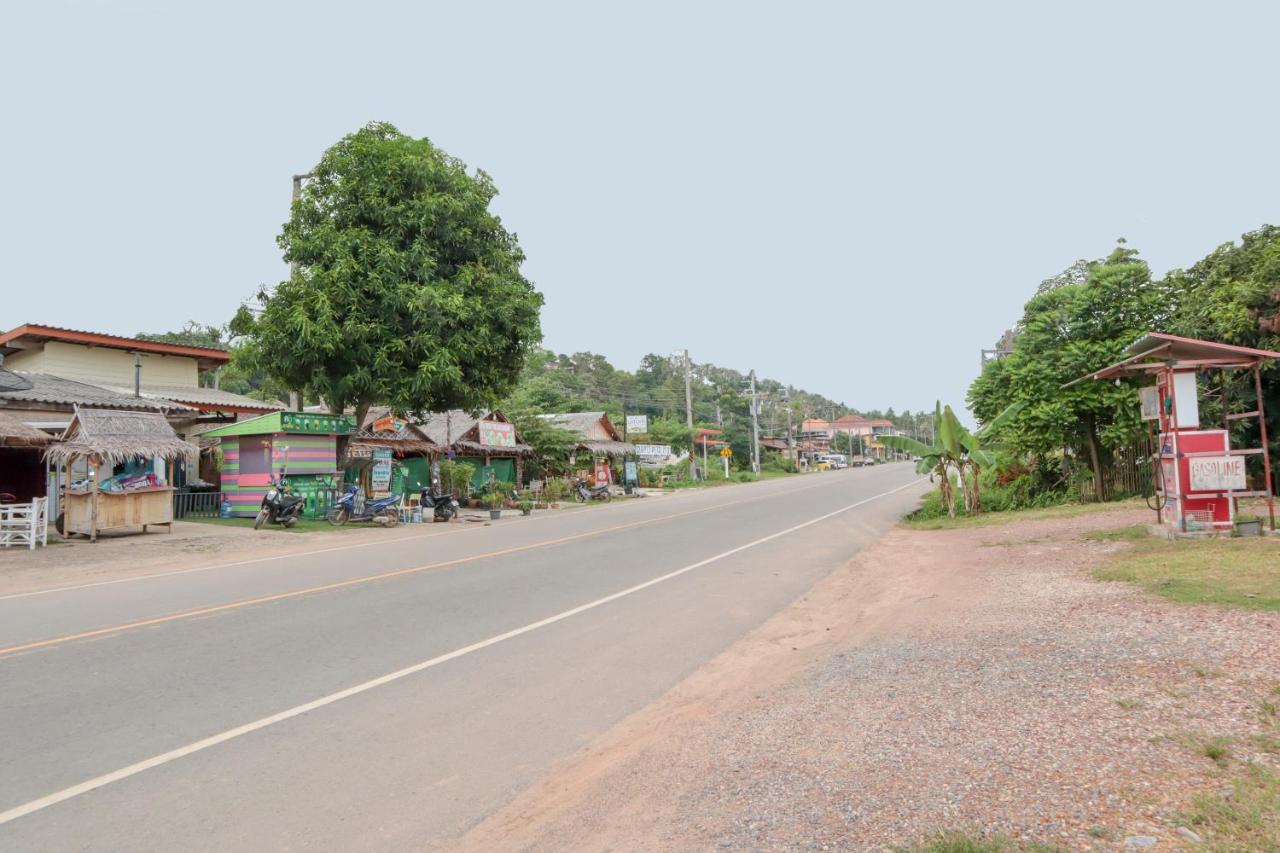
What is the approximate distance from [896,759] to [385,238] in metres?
19.9

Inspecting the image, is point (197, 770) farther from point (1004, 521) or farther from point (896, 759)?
point (1004, 521)

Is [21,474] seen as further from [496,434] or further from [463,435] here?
[496,434]

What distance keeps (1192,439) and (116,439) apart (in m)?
20.6

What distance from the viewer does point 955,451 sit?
1975 cm

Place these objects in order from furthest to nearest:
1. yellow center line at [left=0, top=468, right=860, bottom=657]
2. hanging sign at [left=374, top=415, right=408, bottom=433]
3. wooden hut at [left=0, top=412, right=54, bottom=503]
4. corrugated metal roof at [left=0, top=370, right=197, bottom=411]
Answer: hanging sign at [left=374, top=415, right=408, bottom=433]
wooden hut at [left=0, top=412, right=54, bottom=503]
corrugated metal roof at [left=0, top=370, right=197, bottom=411]
yellow center line at [left=0, top=468, right=860, bottom=657]

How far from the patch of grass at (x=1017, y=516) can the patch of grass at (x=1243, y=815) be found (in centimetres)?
1436

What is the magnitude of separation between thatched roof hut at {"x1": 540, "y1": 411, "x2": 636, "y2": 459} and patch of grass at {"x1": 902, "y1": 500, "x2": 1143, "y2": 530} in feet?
78.4

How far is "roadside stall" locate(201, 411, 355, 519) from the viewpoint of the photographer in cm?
2108

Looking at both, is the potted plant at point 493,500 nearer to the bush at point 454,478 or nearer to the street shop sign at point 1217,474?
the bush at point 454,478

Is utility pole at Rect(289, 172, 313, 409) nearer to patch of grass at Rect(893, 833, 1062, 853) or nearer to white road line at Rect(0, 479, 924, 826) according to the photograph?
white road line at Rect(0, 479, 924, 826)

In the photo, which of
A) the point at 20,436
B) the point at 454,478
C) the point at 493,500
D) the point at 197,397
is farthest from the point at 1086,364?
the point at 197,397

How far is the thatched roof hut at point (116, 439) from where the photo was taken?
1612 centimetres

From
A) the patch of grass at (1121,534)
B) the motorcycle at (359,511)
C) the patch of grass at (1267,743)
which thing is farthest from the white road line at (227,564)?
the patch of grass at (1121,534)

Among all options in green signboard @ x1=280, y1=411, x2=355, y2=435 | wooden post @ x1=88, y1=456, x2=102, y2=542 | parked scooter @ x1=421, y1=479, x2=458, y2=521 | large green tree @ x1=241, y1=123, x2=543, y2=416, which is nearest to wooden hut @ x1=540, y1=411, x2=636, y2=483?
parked scooter @ x1=421, y1=479, x2=458, y2=521
